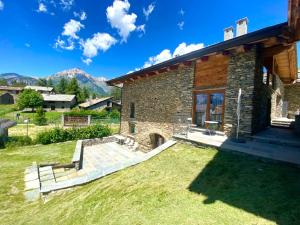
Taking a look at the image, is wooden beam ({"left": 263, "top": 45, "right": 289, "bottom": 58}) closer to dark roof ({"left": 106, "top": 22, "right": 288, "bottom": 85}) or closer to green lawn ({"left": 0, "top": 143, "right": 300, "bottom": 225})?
dark roof ({"left": 106, "top": 22, "right": 288, "bottom": 85})

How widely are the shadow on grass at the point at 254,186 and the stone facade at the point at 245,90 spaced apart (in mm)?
2333

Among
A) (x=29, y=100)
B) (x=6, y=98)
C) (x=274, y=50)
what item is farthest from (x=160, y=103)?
(x=6, y=98)

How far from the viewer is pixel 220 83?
816 centimetres

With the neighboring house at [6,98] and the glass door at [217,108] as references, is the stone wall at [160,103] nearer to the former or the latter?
the glass door at [217,108]

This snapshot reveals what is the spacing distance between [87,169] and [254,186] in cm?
819

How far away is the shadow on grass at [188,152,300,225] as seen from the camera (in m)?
3.11

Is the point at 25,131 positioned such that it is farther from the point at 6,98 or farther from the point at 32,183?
the point at 6,98

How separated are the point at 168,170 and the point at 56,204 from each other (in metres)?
3.34

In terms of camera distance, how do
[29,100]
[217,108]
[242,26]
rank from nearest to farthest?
[217,108]
[242,26]
[29,100]

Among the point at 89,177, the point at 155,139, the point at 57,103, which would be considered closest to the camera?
the point at 89,177

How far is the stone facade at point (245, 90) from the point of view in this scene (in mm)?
7020

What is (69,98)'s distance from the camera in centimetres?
5153

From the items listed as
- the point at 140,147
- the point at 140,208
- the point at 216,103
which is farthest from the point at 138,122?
the point at 140,208

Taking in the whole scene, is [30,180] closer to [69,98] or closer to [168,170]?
[168,170]
